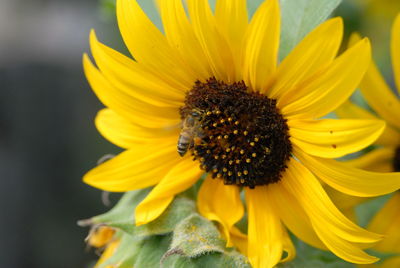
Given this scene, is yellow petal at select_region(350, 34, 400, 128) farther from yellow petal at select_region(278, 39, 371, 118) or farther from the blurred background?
the blurred background

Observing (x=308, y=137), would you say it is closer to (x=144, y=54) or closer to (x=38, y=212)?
(x=144, y=54)

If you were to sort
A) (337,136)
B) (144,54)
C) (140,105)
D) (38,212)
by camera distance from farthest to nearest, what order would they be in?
(38,212) → (140,105) → (144,54) → (337,136)

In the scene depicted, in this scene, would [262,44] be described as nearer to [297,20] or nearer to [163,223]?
[297,20]

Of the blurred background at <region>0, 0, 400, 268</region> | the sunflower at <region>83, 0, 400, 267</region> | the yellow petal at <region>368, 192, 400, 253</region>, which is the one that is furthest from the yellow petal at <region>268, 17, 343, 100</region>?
the blurred background at <region>0, 0, 400, 268</region>

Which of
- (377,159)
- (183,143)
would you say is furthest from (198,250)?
(377,159)

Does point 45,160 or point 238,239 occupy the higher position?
point 238,239

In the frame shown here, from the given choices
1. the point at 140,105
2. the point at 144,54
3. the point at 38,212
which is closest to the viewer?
the point at 144,54

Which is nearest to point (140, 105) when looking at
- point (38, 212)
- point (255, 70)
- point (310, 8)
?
point (255, 70)
